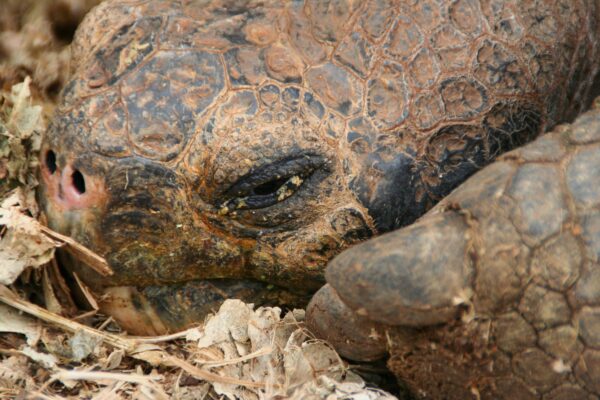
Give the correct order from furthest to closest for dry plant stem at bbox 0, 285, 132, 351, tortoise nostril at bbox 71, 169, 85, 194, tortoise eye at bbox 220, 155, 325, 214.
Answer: dry plant stem at bbox 0, 285, 132, 351
tortoise nostril at bbox 71, 169, 85, 194
tortoise eye at bbox 220, 155, 325, 214

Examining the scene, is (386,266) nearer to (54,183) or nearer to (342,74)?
(342,74)

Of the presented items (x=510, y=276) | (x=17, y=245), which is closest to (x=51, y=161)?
(x=17, y=245)

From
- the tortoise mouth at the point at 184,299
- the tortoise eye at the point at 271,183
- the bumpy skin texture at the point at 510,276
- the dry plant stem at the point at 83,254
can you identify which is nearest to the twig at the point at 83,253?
the dry plant stem at the point at 83,254

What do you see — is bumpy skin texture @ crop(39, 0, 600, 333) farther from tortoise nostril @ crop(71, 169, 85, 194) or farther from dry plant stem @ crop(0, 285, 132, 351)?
dry plant stem @ crop(0, 285, 132, 351)

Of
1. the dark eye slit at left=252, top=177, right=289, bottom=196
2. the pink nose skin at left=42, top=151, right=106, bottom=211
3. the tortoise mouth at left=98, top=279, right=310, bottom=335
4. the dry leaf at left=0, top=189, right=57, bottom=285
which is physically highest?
the dark eye slit at left=252, top=177, right=289, bottom=196

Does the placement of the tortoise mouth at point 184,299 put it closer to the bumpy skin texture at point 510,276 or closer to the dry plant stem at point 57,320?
the dry plant stem at point 57,320

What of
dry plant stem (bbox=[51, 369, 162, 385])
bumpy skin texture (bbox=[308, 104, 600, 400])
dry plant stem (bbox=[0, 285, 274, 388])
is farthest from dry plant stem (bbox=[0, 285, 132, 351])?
bumpy skin texture (bbox=[308, 104, 600, 400])
